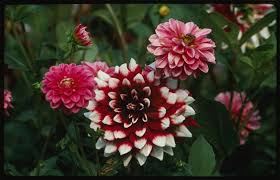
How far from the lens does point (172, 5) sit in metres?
1.26

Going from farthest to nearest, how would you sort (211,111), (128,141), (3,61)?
(3,61)
(211,111)
(128,141)

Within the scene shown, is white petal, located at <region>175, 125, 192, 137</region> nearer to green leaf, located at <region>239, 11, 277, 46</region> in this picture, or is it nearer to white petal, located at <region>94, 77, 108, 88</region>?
white petal, located at <region>94, 77, 108, 88</region>

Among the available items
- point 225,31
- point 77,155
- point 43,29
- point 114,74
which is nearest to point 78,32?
point 114,74

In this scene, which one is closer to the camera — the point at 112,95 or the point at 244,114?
the point at 112,95

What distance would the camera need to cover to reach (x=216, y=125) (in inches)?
43.2

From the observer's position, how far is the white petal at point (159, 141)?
2.99 ft

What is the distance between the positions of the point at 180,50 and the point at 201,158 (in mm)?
188

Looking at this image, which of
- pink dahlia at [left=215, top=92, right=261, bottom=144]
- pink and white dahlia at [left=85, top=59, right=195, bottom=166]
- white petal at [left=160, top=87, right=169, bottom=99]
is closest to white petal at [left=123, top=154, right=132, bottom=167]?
pink and white dahlia at [left=85, top=59, right=195, bottom=166]

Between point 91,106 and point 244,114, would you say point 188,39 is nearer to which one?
point 91,106

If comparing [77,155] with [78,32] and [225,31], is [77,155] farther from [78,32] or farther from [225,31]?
[225,31]

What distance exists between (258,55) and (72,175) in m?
0.38

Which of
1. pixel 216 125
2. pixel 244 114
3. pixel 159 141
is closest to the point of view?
pixel 159 141

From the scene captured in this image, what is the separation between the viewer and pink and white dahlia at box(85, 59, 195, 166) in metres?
0.92

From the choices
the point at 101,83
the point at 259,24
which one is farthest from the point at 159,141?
the point at 259,24
